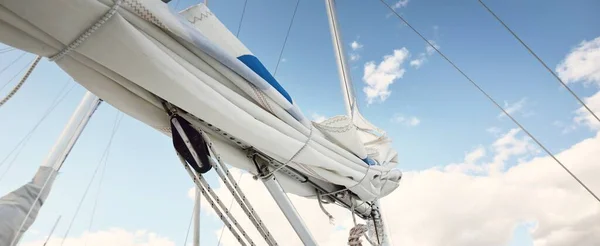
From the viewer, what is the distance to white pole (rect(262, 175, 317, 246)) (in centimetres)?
210

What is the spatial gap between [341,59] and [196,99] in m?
3.60

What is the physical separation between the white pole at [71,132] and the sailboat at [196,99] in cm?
21

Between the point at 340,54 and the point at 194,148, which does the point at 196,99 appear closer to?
the point at 194,148

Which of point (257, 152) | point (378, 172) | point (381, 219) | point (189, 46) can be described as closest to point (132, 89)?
point (189, 46)

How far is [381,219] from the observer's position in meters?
3.23

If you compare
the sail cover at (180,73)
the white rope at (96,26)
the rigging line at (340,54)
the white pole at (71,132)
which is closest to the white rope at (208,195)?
the sail cover at (180,73)

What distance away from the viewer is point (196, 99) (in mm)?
1408

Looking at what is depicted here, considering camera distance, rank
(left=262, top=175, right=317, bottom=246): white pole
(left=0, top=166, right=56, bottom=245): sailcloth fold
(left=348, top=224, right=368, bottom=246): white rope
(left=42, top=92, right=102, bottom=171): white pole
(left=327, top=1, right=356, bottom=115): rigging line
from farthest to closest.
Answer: (left=327, top=1, right=356, bottom=115): rigging line
(left=42, top=92, right=102, bottom=171): white pole
(left=348, top=224, right=368, bottom=246): white rope
(left=0, top=166, right=56, bottom=245): sailcloth fold
(left=262, top=175, right=317, bottom=246): white pole

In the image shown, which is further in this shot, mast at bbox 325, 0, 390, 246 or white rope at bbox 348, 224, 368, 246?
mast at bbox 325, 0, 390, 246

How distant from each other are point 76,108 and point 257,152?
8.69 ft

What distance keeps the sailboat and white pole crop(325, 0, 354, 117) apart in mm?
1665

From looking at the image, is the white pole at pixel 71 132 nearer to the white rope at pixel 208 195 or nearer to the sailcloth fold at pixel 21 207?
the sailcloth fold at pixel 21 207

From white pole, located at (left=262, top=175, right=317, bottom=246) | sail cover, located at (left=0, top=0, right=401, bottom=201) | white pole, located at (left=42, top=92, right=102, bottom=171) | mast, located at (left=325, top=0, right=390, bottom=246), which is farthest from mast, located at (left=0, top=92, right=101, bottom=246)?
mast, located at (left=325, top=0, right=390, bottom=246)

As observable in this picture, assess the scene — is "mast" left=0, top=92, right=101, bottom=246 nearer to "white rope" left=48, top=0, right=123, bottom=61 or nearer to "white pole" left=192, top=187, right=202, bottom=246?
"white pole" left=192, top=187, right=202, bottom=246
